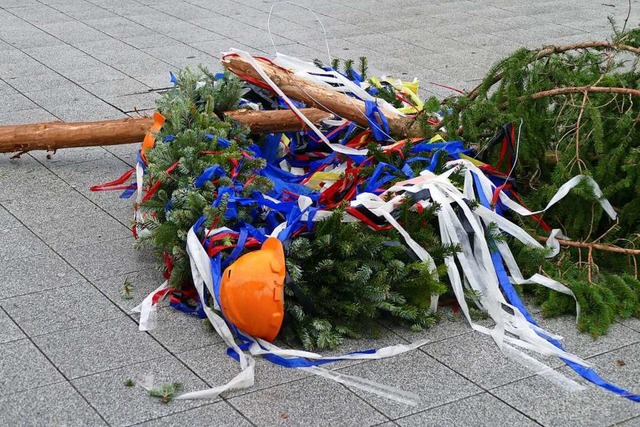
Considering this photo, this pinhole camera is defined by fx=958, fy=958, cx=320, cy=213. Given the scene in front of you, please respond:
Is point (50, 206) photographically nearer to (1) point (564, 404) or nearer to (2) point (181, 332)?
(2) point (181, 332)

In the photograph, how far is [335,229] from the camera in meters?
4.38

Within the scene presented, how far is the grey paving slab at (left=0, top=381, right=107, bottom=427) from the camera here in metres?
3.64

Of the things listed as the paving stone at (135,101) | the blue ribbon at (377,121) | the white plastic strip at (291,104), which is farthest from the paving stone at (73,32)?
the blue ribbon at (377,121)

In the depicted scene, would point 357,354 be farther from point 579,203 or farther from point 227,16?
point 227,16

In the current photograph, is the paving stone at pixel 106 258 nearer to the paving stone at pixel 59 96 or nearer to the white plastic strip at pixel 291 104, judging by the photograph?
the white plastic strip at pixel 291 104

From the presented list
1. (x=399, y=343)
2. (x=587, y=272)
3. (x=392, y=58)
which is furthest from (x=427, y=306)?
(x=392, y=58)

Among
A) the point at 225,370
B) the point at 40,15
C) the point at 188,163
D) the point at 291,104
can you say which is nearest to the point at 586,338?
the point at 225,370

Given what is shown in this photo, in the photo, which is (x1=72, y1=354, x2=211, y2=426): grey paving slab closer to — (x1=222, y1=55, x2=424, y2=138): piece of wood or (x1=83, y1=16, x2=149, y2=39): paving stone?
(x1=222, y1=55, x2=424, y2=138): piece of wood

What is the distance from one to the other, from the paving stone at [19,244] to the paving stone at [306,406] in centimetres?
185

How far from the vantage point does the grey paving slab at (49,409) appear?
3.64 metres

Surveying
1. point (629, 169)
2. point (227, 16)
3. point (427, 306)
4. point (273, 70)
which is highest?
point (629, 169)

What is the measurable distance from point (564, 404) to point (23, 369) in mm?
2222

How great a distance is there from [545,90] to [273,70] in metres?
1.65

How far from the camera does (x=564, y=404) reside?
12.5ft
